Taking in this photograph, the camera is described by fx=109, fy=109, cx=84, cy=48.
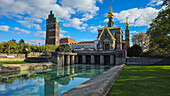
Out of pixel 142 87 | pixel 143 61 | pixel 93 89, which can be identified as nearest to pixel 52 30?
pixel 143 61

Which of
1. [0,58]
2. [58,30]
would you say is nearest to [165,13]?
[0,58]

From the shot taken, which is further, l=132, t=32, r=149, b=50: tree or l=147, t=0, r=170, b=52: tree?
l=132, t=32, r=149, b=50: tree

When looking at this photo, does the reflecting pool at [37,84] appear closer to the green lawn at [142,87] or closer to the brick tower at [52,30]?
the green lawn at [142,87]

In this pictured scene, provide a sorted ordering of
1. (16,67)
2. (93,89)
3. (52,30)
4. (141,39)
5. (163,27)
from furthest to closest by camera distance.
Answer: (52,30) → (141,39) → (16,67) → (163,27) → (93,89)

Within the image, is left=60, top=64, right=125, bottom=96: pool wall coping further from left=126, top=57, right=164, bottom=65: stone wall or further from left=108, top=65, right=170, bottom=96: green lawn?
left=126, top=57, right=164, bottom=65: stone wall

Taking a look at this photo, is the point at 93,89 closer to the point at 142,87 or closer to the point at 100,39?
the point at 142,87

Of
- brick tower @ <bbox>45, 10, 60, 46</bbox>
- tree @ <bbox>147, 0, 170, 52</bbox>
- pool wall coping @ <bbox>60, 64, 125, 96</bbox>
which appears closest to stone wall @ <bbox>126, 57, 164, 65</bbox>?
tree @ <bbox>147, 0, 170, 52</bbox>

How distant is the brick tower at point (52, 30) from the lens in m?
116

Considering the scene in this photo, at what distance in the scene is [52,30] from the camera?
118m

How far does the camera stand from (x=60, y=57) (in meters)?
41.4

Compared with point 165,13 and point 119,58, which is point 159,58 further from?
point 165,13

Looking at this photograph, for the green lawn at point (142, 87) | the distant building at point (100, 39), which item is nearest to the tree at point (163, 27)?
the green lawn at point (142, 87)

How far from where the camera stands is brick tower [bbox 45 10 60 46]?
116125mm

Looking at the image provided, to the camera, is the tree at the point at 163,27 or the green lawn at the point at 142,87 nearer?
the green lawn at the point at 142,87
